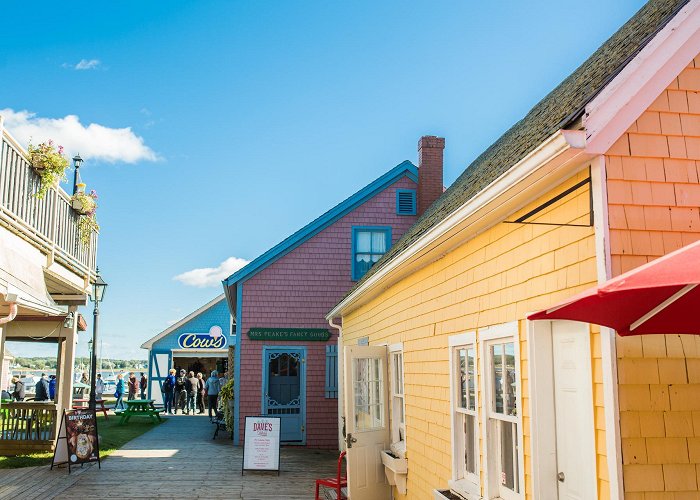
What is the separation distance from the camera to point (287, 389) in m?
18.1

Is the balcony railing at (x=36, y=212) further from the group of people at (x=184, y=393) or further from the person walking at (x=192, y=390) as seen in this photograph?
the person walking at (x=192, y=390)

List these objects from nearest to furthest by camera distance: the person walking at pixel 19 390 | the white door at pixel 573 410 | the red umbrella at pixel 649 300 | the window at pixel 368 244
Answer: the red umbrella at pixel 649 300
the white door at pixel 573 410
the window at pixel 368 244
the person walking at pixel 19 390

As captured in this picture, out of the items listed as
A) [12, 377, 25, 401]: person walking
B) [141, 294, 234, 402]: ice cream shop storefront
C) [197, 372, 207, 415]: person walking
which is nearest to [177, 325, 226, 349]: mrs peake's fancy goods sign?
[141, 294, 234, 402]: ice cream shop storefront

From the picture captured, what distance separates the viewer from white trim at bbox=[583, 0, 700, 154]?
4344mm

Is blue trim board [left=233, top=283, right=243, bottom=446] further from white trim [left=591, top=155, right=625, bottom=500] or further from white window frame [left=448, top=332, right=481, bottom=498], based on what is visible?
white trim [left=591, top=155, right=625, bottom=500]

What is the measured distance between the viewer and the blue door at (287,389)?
17844 mm

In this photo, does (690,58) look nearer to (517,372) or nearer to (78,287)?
(517,372)

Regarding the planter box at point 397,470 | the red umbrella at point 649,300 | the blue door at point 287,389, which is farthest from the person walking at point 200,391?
the red umbrella at point 649,300

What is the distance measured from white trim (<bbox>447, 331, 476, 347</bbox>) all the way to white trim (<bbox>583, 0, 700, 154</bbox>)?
2.75 m

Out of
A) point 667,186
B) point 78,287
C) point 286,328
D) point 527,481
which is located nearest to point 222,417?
point 286,328

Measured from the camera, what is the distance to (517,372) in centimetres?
545

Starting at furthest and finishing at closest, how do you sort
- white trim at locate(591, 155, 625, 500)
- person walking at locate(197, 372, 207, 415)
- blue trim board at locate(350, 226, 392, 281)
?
person walking at locate(197, 372, 207, 415)
blue trim board at locate(350, 226, 392, 281)
white trim at locate(591, 155, 625, 500)

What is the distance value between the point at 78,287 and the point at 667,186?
13117 mm

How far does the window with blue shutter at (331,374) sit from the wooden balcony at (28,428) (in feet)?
20.9
